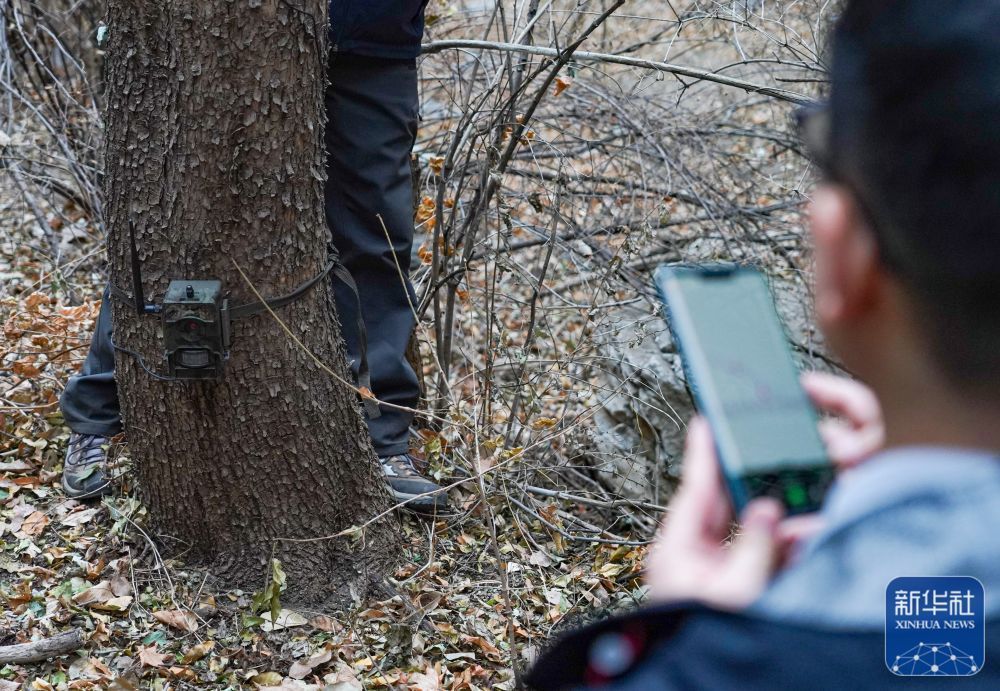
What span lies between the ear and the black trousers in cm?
196

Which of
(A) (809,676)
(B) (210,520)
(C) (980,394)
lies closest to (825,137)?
(C) (980,394)

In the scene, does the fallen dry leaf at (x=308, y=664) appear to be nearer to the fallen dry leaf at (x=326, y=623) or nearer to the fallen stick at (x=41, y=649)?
the fallen dry leaf at (x=326, y=623)

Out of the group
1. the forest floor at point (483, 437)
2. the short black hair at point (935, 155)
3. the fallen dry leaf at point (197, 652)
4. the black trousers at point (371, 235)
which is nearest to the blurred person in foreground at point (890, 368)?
the short black hair at point (935, 155)

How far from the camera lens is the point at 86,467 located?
2.79 meters

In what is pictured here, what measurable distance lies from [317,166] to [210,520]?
3.17ft

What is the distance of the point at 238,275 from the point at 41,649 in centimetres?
99

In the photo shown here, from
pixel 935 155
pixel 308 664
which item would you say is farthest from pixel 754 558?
pixel 308 664

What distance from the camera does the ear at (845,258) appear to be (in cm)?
67

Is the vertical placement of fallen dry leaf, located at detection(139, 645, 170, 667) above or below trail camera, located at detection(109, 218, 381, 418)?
below

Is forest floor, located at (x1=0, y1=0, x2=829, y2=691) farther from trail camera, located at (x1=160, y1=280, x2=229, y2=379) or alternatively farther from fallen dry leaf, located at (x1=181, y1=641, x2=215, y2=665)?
trail camera, located at (x1=160, y1=280, x2=229, y2=379)

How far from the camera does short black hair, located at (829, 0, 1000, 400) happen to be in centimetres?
61

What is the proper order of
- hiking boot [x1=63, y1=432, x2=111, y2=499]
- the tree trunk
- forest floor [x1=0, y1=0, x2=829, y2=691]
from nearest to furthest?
the tree trunk, forest floor [x1=0, y1=0, x2=829, y2=691], hiking boot [x1=63, y1=432, x2=111, y2=499]

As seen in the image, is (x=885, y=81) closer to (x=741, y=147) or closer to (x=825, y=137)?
(x=825, y=137)

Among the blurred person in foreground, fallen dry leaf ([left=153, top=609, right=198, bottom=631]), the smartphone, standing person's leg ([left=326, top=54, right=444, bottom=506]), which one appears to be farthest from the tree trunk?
the blurred person in foreground
